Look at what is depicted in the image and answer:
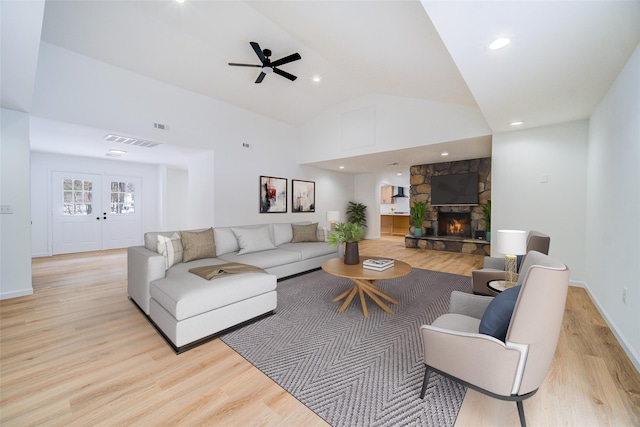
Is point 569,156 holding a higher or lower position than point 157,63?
lower

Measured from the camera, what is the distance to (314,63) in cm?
438

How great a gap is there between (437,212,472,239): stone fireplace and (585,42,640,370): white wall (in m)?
3.72

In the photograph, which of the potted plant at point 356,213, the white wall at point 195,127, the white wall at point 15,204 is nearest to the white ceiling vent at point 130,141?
the white wall at point 195,127

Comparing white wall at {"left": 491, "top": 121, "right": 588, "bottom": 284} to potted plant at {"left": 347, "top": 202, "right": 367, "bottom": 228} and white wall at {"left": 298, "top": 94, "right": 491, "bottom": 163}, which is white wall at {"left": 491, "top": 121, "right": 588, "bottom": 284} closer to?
white wall at {"left": 298, "top": 94, "right": 491, "bottom": 163}

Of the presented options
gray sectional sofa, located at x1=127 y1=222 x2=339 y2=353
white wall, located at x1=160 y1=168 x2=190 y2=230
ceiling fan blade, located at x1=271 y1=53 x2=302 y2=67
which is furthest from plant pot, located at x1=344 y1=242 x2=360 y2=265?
white wall, located at x1=160 y1=168 x2=190 y2=230

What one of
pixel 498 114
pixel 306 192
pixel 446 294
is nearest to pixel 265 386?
pixel 446 294

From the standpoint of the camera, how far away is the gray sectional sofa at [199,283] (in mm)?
2242

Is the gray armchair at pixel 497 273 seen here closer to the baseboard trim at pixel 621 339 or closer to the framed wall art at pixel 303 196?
the baseboard trim at pixel 621 339

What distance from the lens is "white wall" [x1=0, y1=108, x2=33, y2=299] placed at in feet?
11.0

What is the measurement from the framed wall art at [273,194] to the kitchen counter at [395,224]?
531 cm

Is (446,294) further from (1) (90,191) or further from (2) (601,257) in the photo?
(1) (90,191)

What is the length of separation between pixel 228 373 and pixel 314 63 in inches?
178

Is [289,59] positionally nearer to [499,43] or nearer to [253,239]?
[499,43]

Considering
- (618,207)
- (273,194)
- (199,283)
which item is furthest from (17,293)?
(618,207)
